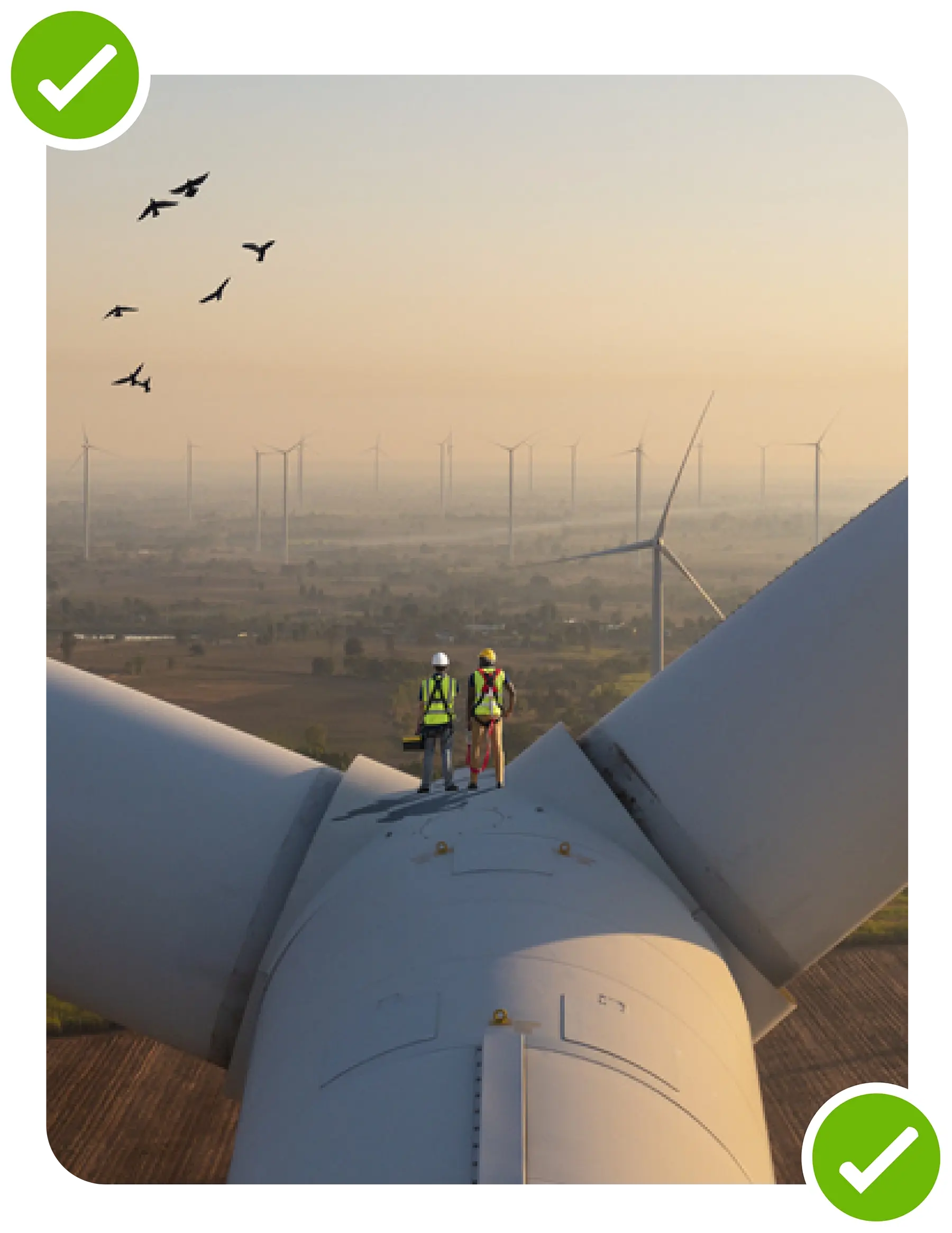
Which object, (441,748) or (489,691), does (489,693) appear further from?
(441,748)

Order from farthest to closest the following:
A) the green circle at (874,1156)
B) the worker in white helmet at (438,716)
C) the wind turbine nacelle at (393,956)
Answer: the worker in white helmet at (438,716)
the wind turbine nacelle at (393,956)
the green circle at (874,1156)

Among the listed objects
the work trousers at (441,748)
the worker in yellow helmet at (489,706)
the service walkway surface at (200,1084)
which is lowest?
the service walkway surface at (200,1084)

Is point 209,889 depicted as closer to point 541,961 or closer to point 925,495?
point 541,961

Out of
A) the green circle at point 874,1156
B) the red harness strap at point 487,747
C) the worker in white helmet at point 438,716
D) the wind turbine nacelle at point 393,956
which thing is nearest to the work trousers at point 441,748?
the worker in white helmet at point 438,716

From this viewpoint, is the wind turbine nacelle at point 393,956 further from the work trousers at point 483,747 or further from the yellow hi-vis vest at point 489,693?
the yellow hi-vis vest at point 489,693

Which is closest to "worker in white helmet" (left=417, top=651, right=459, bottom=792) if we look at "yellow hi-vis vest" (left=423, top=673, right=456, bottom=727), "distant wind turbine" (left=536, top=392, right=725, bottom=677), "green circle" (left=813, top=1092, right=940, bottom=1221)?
"yellow hi-vis vest" (left=423, top=673, right=456, bottom=727)

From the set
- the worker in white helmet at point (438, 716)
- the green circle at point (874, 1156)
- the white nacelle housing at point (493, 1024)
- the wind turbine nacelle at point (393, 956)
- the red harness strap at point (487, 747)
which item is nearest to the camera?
the green circle at point (874, 1156)
